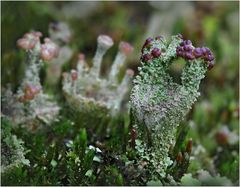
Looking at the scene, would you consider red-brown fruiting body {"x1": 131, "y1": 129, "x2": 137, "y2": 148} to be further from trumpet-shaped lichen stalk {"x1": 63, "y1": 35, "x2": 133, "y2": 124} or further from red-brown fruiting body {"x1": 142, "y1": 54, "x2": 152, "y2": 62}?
trumpet-shaped lichen stalk {"x1": 63, "y1": 35, "x2": 133, "y2": 124}

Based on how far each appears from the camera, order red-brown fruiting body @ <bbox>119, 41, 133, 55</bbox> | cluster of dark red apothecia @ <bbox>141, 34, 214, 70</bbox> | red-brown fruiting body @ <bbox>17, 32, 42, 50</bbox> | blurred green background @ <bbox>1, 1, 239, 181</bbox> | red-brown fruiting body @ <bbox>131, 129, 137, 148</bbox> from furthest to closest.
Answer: blurred green background @ <bbox>1, 1, 239, 181</bbox>, red-brown fruiting body @ <bbox>119, 41, 133, 55</bbox>, red-brown fruiting body @ <bbox>17, 32, 42, 50</bbox>, red-brown fruiting body @ <bbox>131, 129, 137, 148</bbox>, cluster of dark red apothecia @ <bbox>141, 34, 214, 70</bbox>

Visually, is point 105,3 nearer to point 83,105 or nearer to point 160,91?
point 83,105

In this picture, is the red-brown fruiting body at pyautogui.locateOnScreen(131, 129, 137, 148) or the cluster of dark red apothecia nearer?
the cluster of dark red apothecia

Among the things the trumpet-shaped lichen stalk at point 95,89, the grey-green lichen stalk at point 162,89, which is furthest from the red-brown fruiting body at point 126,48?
the grey-green lichen stalk at point 162,89

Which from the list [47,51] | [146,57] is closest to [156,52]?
[146,57]

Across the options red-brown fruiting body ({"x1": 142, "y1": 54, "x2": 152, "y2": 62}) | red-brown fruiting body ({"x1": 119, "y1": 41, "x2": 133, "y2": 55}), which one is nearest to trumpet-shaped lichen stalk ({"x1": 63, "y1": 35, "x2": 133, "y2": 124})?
red-brown fruiting body ({"x1": 119, "y1": 41, "x2": 133, "y2": 55})

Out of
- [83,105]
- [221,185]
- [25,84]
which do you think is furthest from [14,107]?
[221,185]

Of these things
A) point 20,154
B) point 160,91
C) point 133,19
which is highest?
point 133,19
